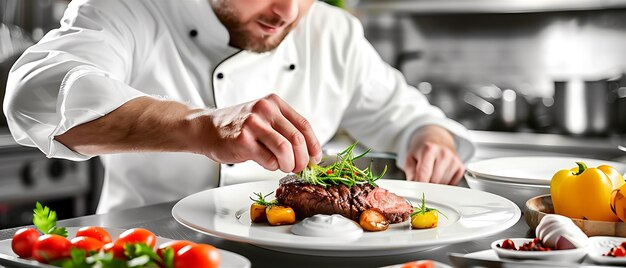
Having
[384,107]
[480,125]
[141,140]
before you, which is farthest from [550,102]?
[141,140]

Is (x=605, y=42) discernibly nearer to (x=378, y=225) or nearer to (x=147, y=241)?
(x=378, y=225)

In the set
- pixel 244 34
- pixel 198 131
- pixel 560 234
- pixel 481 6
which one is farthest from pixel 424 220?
pixel 481 6

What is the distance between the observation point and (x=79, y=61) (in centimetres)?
139

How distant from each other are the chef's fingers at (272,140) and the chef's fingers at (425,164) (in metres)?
0.61

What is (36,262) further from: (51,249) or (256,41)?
(256,41)

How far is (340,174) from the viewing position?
124cm

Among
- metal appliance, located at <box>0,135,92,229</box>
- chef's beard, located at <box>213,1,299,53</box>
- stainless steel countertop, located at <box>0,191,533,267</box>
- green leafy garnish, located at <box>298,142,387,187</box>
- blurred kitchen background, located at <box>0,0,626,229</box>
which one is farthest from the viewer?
blurred kitchen background, located at <box>0,0,626,229</box>

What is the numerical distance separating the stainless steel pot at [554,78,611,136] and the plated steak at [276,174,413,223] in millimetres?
2271

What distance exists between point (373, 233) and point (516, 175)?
21.4 inches

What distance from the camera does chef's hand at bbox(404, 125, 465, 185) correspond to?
163 cm

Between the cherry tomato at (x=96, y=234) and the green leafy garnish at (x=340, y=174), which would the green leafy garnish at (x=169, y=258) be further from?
the green leafy garnish at (x=340, y=174)

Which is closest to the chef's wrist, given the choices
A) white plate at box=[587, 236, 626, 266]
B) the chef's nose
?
the chef's nose

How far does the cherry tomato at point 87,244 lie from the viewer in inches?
33.8

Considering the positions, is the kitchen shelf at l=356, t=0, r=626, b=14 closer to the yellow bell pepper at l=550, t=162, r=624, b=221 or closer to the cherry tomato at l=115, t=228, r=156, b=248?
the yellow bell pepper at l=550, t=162, r=624, b=221
